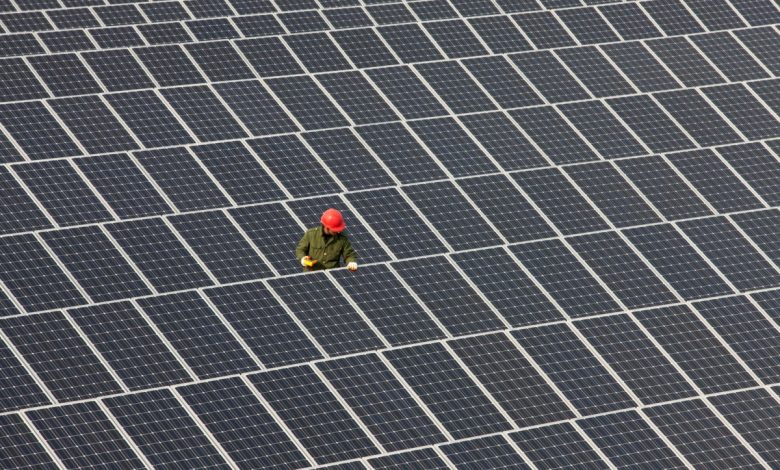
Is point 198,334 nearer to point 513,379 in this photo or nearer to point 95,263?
point 95,263

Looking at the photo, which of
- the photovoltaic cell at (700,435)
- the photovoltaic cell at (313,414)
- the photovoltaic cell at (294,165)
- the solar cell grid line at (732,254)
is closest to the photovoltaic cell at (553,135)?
the solar cell grid line at (732,254)

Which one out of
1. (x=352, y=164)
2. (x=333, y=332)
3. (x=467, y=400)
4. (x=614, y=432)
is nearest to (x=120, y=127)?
(x=352, y=164)

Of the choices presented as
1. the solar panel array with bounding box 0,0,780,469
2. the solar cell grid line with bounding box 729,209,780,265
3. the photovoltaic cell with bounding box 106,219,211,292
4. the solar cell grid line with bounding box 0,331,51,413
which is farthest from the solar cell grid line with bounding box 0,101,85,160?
the solar cell grid line with bounding box 729,209,780,265

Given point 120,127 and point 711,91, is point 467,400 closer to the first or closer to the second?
point 120,127

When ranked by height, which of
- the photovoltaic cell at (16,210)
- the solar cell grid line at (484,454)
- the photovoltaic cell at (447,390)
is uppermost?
the photovoltaic cell at (16,210)

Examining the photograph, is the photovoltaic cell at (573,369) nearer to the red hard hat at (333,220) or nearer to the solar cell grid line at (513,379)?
the solar cell grid line at (513,379)

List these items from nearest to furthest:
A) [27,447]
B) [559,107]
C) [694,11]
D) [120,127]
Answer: [27,447], [120,127], [559,107], [694,11]

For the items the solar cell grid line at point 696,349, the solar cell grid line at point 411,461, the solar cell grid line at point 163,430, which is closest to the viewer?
the solar cell grid line at point 163,430
